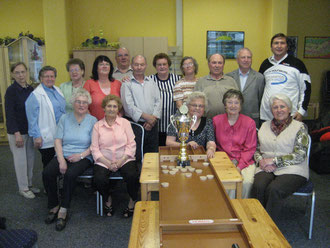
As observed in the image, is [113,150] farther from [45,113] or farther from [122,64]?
[122,64]

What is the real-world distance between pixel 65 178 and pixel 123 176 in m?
0.51

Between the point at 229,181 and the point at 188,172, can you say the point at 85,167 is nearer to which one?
the point at 188,172

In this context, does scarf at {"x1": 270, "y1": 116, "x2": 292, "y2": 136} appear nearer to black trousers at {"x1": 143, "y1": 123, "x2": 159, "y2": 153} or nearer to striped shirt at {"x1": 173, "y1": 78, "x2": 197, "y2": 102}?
striped shirt at {"x1": 173, "y1": 78, "x2": 197, "y2": 102}

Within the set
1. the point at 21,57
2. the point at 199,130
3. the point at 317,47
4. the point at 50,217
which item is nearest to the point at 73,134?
the point at 50,217

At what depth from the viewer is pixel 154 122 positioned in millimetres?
3170

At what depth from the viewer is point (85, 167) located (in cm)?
278

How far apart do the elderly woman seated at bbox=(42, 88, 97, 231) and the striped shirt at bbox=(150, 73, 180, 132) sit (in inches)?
31.2

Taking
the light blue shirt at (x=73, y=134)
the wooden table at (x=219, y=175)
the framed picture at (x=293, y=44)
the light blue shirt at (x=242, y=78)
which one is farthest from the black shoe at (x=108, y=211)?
the framed picture at (x=293, y=44)

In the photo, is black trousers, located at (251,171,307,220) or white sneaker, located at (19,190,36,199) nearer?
black trousers, located at (251,171,307,220)

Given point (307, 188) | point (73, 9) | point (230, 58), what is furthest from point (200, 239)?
point (73, 9)

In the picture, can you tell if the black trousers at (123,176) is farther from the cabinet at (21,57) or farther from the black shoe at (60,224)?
the cabinet at (21,57)

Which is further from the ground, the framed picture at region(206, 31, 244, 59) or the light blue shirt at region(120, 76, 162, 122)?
the framed picture at region(206, 31, 244, 59)

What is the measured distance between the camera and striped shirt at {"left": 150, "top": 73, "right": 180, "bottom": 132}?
3.34 metres

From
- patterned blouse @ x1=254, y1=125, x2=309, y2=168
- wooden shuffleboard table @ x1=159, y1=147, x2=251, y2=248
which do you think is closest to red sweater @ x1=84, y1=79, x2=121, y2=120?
wooden shuffleboard table @ x1=159, y1=147, x2=251, y2=248
